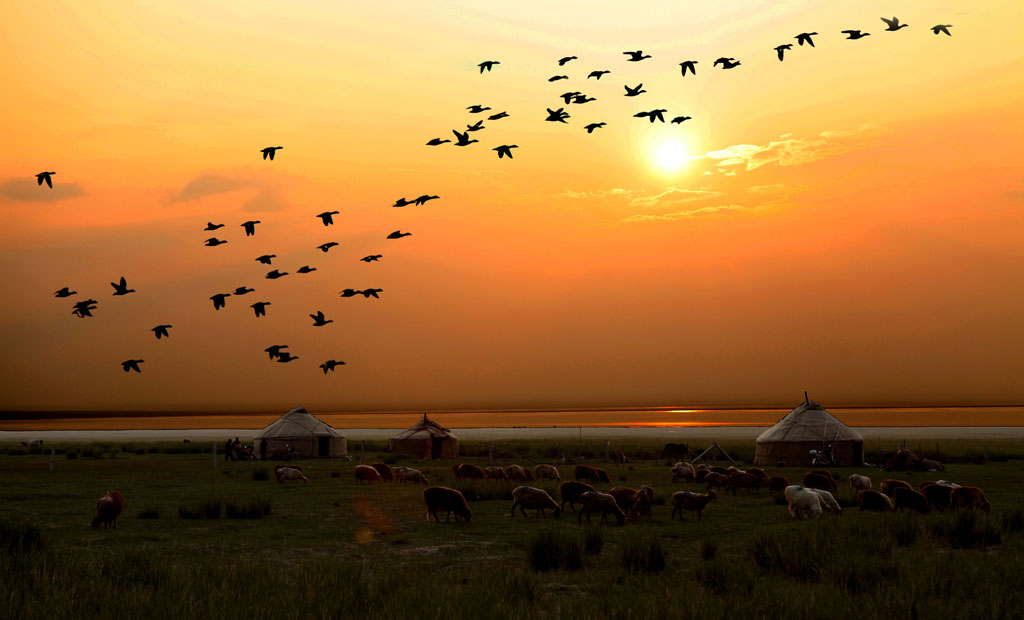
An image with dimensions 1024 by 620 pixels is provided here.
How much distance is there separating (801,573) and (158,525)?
1589 cm

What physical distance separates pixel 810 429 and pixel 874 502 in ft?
94.7

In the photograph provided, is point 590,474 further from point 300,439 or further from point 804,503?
point 300,439

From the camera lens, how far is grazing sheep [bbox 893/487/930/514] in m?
22.8

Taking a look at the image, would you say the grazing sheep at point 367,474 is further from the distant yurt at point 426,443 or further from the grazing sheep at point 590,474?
the distant yurt at point 426,443

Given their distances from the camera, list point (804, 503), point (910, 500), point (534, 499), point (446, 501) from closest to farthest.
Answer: point (446, 501) → point (804, 503) → point (910, 500) → point (534, 499)

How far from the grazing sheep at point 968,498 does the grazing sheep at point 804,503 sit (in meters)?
3.98

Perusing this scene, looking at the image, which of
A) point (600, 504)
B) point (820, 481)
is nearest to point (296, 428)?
point (820, 481)

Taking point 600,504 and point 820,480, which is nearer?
point 600,504

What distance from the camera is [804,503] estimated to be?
22219 millimetres

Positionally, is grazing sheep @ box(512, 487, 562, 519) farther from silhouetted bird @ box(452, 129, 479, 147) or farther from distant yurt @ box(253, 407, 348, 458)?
distant yurt @ box(253, 407, 348, 458)

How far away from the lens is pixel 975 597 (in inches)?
467

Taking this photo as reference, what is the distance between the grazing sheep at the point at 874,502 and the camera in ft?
76.1

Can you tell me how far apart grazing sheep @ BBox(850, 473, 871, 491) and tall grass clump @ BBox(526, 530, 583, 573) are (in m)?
17.5

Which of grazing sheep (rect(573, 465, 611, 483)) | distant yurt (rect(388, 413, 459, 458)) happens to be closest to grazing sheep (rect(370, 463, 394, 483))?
grazing sheep (rect(573, 465, 611, 483))
